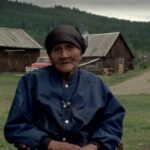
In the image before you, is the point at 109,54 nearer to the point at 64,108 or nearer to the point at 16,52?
the point at 16,52

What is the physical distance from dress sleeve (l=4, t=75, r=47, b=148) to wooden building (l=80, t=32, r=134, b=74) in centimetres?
4628

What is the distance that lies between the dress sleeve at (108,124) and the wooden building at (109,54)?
46141 mm

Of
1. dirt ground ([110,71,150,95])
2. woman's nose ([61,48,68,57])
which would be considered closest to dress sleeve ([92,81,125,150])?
woman's nose ([61,48,68,57])

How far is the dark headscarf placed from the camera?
A: 352cm

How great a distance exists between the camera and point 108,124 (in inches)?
138

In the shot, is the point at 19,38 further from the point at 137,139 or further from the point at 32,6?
the point at 32,6

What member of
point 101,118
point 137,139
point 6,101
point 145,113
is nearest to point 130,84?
point 6,101

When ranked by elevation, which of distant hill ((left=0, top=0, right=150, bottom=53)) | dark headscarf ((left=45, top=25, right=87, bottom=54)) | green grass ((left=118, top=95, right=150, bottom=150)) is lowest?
Result: green grass ((left=118, top=95, right=150, bottom=150))

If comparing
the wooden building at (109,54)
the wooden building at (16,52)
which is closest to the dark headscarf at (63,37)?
the wooden building at (16,52)

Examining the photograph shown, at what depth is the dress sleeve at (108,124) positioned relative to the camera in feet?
11.4

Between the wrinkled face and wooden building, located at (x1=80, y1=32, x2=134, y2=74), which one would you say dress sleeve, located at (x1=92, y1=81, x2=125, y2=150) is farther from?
wooden building, located at (x1=80, y1=32, x2=134, y2=74)

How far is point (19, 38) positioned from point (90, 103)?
45.2m

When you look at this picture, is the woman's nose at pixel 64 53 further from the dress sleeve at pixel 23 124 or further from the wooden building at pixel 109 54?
the wooden building at pixel 109 54

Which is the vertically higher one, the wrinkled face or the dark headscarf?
the dark headscarf
